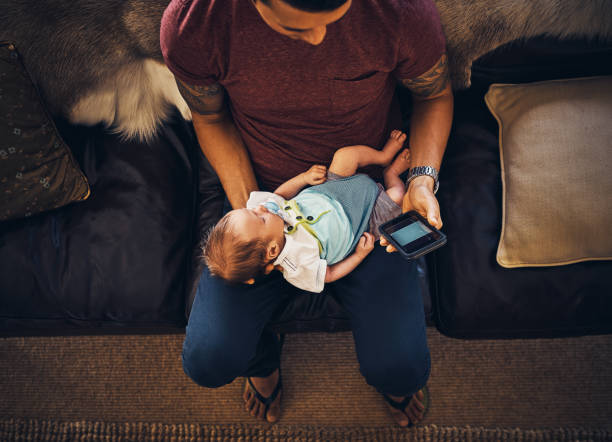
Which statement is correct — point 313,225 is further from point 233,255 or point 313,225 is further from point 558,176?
point 558,176

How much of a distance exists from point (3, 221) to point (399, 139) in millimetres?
1292

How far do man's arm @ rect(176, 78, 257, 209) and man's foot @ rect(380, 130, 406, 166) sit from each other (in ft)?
1.40

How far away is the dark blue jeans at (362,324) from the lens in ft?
3.12

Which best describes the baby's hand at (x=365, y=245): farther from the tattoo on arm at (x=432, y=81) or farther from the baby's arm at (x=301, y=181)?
the tattoo on arm at (x=432, y=81)

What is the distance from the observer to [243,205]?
1.12 metres

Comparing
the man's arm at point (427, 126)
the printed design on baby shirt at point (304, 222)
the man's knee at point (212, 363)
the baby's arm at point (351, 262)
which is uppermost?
the man's arm at point (427, 126)

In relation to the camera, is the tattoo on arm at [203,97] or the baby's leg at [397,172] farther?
the baby's leg at [397,172]

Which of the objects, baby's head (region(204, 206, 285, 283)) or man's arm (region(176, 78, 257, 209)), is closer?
baby's head (region(204, 206, 285, 283))

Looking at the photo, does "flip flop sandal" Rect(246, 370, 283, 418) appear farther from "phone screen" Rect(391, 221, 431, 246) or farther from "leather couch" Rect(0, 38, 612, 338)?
"phone screen" Rect(391, 221, 431, 246)

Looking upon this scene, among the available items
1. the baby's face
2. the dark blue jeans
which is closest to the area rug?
the dark blue jeans

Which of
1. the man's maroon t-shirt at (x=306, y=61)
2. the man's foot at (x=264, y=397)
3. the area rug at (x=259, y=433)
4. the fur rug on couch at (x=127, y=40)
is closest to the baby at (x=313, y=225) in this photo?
the man's maroon t-shirt at (x=306, y=61)

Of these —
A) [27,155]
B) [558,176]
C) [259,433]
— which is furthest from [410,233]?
[27,155]

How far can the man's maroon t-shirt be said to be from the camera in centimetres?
79

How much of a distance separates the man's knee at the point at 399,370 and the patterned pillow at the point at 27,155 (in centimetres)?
107
